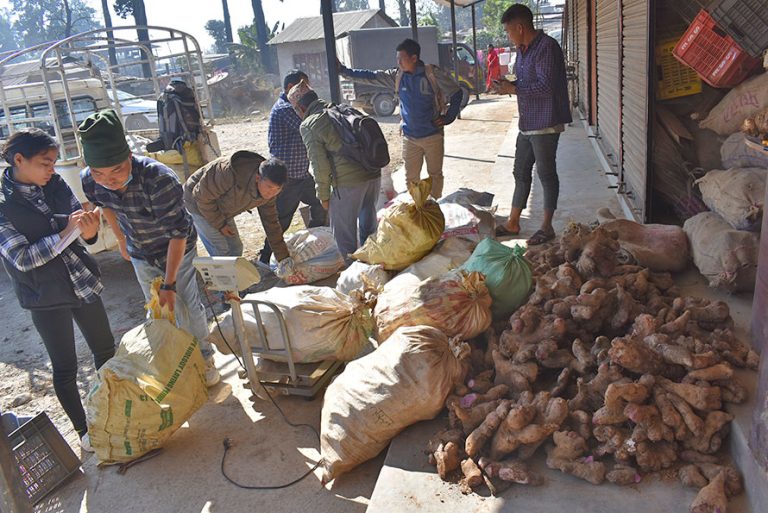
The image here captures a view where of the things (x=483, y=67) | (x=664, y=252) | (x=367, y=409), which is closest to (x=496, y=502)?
(x=367, y=409)

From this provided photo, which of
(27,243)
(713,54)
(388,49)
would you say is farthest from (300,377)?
(388,49)

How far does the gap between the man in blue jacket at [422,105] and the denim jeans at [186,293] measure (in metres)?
2.52

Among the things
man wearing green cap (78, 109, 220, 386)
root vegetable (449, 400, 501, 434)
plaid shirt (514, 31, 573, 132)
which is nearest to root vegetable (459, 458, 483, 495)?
root vegetable (449, 400, 501, 434)

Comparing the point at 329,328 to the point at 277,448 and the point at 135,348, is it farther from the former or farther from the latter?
the point at 135,348

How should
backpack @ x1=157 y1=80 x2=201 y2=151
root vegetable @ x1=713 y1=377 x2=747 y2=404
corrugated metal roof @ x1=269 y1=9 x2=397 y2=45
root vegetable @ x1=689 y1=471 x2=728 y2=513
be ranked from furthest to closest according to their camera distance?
1. corrugated metal roof @ x1=269 y1=9 x2=397 y2=45
2. backpack @ x1=157 y1=80 x2=201 y2=151
3. root vegetable @ x1=713 y1=377 x2=747 y2=404
4. root vegetable @ x1=689 y1=471 x2=728 y2=513

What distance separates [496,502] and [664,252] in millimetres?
2012

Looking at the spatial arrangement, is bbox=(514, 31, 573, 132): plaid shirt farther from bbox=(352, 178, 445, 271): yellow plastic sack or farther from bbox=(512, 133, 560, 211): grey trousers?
bbox=(352, 178, 445, 271): yellow plastic sack

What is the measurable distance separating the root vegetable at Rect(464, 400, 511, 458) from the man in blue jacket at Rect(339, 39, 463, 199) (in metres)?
3.56

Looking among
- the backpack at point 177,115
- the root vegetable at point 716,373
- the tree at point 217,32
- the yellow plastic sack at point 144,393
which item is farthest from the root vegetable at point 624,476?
the tree at point 217,32

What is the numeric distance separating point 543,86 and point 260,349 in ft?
8.68

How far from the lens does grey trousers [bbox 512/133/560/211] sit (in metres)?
4.56

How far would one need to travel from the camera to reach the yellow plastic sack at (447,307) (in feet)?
10.9

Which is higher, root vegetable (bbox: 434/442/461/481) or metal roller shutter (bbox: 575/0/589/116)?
metal roller shutter (bbox: 575/0/589/116)

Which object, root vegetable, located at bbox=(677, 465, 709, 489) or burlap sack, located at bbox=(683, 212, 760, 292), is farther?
burlap sack, located at bbox=(683, 212, 760, 292)
